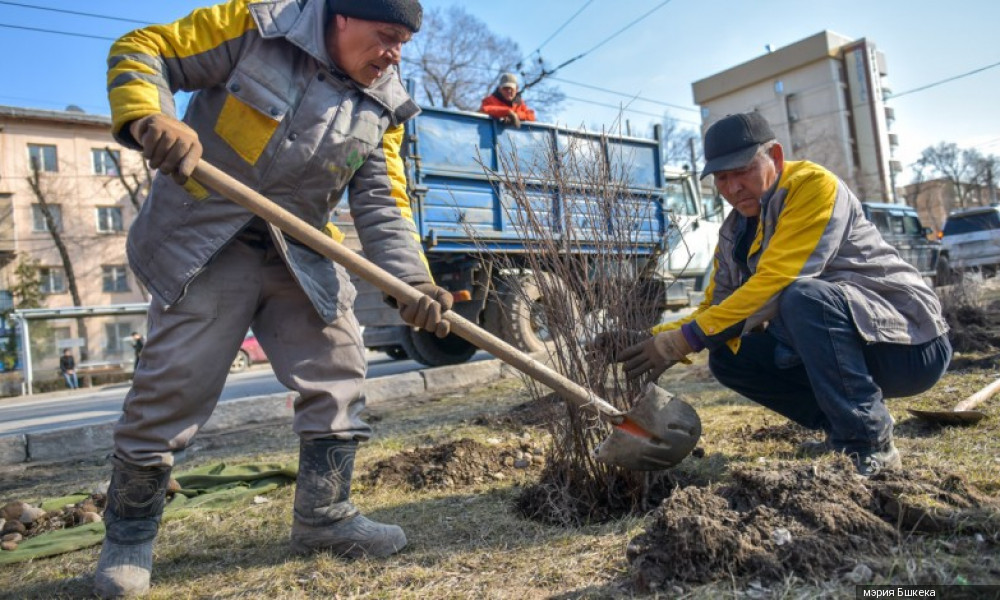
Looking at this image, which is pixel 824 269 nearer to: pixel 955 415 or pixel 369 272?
pixel 955 415

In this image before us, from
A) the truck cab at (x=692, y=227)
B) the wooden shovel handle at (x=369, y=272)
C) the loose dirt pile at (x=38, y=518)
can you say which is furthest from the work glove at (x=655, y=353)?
the truck cab at (x=692, y=227)

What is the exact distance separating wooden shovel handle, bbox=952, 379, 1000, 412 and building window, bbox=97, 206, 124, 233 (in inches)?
1423

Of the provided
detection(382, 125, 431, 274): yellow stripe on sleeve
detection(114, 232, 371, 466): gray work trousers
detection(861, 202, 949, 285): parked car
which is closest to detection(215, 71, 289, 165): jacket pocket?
detection(114, 232, 371, 466): gray work trousers

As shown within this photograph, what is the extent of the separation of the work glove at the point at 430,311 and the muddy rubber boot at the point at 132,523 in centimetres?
90

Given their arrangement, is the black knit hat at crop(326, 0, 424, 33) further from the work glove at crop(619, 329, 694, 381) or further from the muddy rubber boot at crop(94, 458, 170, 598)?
the muddy rubber boot at crop(94, 458, 170, 598)

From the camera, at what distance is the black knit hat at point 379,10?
2139 mm

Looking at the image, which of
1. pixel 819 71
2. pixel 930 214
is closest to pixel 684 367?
pixel 819 71

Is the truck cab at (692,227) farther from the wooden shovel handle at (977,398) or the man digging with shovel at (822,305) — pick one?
the man digging with shovel at (822,305)

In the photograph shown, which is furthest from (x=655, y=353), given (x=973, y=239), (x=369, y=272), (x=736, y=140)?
(x=973, y=239)

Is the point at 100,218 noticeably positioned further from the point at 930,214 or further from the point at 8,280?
the point at 930,214

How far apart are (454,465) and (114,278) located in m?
35.1

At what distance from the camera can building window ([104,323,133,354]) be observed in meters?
20.9

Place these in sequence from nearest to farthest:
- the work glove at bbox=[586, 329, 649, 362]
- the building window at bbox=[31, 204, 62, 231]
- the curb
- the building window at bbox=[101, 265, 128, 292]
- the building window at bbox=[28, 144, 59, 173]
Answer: the work glove at bbox=[586, 329, 649, 362] → the curb → the building window at bbox=[28, 144, 59, 173] → the building window at bbox=[31, 204, 62, 231] → the building window at bbox=[101, 265, 128, 292]

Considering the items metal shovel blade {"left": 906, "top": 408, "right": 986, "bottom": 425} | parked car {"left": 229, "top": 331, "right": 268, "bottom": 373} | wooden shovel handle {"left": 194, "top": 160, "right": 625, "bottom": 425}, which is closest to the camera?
wooden shovel handle {"left": 194, "top": 160, "right": 625, "bottom": 425}
